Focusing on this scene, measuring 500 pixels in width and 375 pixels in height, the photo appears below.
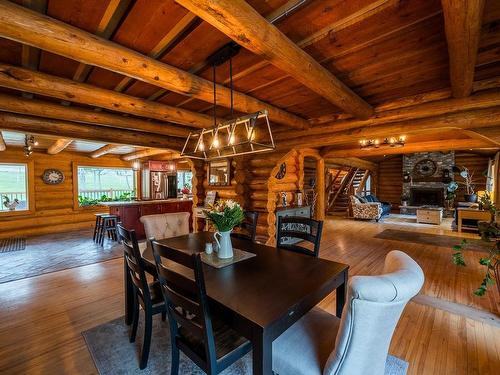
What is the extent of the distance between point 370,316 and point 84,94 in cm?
317

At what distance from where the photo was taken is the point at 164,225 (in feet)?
9.64

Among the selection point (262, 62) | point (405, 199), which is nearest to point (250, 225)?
point (262, 62)

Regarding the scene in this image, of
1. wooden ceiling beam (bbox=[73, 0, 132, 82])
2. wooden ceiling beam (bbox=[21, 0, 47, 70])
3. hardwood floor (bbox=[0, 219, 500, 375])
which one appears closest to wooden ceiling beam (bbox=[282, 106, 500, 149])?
hardwood floor (bbox=[0, 219, 500, 375])

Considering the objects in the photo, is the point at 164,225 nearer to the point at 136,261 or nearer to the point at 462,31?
the point at 136,261

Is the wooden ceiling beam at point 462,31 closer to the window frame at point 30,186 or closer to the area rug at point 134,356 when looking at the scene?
the area rug at point 134,356

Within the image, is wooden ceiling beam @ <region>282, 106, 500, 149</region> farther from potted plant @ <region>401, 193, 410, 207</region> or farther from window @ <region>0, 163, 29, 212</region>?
potted plant @ <region>401, 193, 410, 207</region>

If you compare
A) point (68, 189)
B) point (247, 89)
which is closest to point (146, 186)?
point (68, 189)

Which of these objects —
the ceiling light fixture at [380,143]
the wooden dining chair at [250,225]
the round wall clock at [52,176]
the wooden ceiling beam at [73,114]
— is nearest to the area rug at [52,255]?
the round wall clock at [52,176]

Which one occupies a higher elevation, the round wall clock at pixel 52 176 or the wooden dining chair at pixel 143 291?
the round wall clock at pixel 52 176

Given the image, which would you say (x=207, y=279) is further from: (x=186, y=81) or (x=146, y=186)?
(x=146, y=186)

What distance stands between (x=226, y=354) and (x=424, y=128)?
12.0 ft

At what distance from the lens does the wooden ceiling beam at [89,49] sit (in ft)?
4.52

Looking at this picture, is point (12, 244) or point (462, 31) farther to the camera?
point (12, 244)

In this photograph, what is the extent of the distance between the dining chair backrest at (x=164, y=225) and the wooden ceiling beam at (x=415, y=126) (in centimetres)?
262
